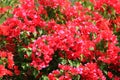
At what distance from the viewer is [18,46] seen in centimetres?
523

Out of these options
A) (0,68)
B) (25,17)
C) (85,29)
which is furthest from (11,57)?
(85,29)

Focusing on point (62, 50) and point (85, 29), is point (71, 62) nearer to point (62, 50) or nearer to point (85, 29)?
point (62, 50)

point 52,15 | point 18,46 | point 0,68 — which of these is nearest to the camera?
point 0,68

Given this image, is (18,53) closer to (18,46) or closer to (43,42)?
(18,46)

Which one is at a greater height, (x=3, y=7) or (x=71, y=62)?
(x=3, y=7)

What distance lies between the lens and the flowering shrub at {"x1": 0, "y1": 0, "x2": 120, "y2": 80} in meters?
4.85

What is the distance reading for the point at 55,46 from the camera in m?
4.95

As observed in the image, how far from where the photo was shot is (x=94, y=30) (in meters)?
5.36

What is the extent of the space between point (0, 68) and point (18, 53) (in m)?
0.54

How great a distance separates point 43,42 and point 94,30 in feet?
2.58

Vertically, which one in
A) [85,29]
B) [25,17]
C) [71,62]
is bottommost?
[71,62]

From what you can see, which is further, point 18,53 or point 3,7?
point 3,7

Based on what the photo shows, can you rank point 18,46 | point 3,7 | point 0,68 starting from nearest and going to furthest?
point 0,68
point 18,46
point 3,7

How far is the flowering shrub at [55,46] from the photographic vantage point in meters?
4.85
